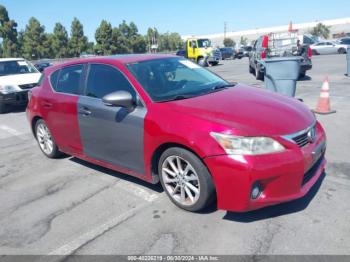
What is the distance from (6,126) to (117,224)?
661 cm

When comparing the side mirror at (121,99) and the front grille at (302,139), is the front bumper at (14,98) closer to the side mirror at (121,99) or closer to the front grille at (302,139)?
the side mirror at (121,99)

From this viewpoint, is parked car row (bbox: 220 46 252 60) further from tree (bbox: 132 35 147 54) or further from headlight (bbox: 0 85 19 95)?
headlight (bbox: 0 85 19 95)

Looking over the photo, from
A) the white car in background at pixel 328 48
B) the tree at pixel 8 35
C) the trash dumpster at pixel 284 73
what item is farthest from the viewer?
the tree at pixel 8 35

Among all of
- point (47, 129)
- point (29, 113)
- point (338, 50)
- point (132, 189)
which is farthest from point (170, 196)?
point (338, 50)

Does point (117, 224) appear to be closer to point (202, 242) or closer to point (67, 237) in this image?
point (67, 237)

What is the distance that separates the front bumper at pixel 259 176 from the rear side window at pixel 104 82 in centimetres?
145

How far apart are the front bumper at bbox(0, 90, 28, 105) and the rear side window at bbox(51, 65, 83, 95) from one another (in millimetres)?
6118

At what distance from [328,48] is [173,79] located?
34.3 meters

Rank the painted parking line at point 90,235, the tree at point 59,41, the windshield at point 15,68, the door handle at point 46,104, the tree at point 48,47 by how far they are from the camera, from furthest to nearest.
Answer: the tree at point 59,41
the tree at point 48,47
the windshield at point 15,68
the door handle at point 46,104
the painted parking line at point 90,235

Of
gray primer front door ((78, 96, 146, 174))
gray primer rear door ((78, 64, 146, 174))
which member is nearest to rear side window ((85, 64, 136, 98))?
gray primer rear door ((78, 64, 146, 174))

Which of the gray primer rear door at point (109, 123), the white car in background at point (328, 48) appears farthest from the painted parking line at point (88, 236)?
the white car in background at point (328, 48)

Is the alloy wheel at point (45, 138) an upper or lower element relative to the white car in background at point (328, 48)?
lower

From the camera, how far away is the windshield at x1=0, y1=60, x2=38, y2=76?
37.8 feet

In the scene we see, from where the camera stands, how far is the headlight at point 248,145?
3051 mm
